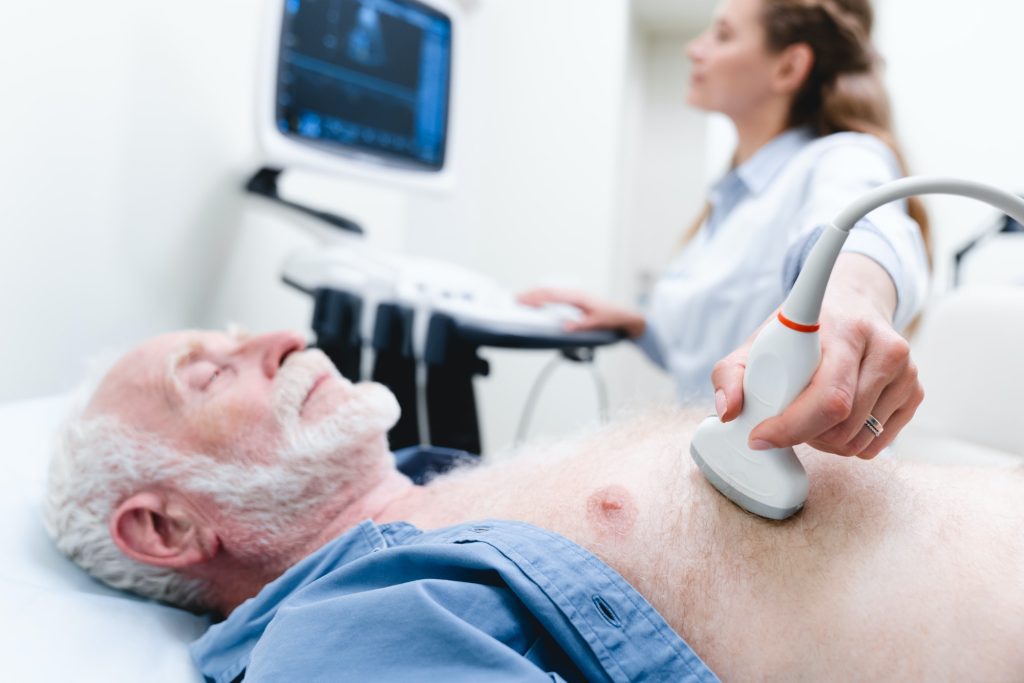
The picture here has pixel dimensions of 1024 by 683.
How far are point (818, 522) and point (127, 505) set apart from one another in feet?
2.40

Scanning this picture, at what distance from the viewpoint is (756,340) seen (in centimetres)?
54

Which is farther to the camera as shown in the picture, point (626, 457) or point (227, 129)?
point (227, 129)

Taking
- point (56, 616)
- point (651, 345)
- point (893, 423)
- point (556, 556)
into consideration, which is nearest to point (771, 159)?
point (651, 345)

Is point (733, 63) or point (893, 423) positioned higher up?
point (733, 63)

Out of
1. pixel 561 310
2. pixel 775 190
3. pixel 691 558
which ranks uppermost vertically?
pixel 775 190

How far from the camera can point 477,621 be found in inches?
23.3

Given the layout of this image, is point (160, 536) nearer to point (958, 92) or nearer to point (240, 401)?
point (240, 401)

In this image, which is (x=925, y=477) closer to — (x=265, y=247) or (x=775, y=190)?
(x=775, y=190)

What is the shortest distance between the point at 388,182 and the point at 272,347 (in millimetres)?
734

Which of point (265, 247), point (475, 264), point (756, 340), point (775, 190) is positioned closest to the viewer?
point (756, 340)

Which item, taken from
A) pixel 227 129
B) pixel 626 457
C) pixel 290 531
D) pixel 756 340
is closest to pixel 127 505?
pixel 290 531

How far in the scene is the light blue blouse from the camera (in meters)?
1.07

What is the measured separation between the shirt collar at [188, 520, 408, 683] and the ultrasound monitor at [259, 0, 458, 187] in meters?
0.90

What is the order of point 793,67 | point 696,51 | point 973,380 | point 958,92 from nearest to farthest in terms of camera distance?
point 973,380 → point 793,67 → point 696,51 → point 958,92
